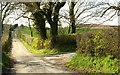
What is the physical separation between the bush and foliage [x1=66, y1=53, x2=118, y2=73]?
0.94 feet

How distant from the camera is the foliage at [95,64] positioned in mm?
12453

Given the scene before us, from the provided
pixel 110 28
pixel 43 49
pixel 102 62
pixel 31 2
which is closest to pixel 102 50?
pixel 102 62

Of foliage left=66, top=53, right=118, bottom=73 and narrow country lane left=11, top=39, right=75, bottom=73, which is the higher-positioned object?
foliage left=66, top=53, right=118, bottom=73

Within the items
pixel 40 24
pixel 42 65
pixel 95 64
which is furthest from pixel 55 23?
pixel 95 64

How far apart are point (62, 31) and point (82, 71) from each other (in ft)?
80.2

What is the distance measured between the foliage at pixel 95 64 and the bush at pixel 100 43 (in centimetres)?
29

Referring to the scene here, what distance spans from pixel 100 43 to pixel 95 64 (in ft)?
4.09

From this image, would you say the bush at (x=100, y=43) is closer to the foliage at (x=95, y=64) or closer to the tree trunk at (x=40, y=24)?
the foliage at (x=95, y=64)

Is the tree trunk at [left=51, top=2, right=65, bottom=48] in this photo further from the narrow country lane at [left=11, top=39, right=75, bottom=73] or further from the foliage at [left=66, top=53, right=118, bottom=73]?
the foliage at [left=66, top=53, right=118, bottom=73]

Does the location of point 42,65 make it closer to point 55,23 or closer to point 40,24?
point 55,23

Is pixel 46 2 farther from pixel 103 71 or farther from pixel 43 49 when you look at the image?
pixel 103 71

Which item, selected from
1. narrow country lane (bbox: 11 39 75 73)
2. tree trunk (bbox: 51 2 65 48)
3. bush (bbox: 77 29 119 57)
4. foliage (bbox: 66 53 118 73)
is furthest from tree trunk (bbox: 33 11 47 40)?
bush (bbox: 77 29 119 57)

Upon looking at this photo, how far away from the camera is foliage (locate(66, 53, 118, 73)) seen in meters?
12.5

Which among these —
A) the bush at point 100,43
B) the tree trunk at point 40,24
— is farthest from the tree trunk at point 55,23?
the bush at point 100,43
